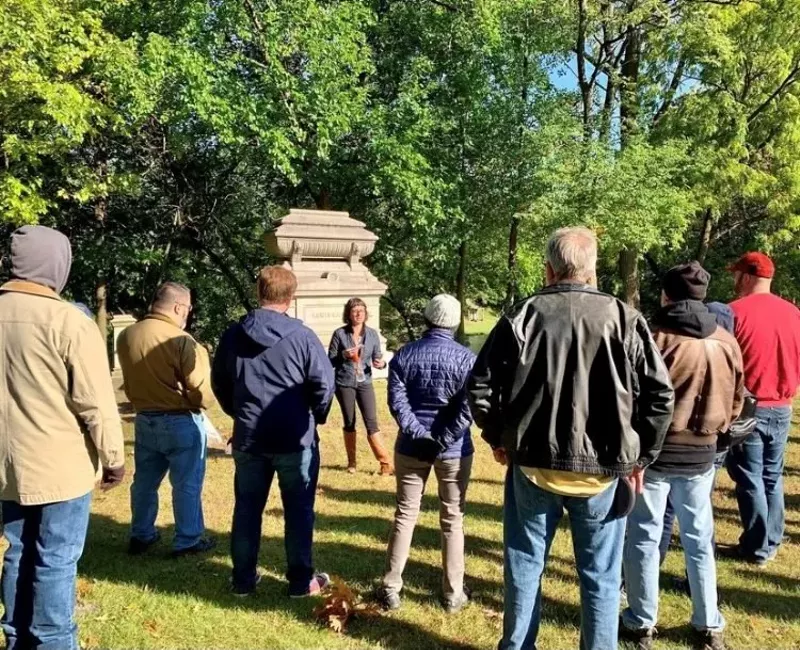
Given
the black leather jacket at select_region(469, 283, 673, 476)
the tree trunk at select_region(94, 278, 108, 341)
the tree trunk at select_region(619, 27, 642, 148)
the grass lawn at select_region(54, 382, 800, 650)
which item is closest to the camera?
the black leather jacket at select_region(469, 283, 673, 476)

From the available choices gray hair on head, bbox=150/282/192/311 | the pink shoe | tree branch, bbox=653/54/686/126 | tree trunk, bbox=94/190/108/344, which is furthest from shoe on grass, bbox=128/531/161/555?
tree branch, bbox=653/54/686/126

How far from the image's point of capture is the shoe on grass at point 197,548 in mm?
4895

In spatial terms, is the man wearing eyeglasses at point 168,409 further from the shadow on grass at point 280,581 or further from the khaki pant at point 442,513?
the khaki pant at point 442,513

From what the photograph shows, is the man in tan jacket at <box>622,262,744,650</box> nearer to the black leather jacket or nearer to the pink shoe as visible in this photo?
the black leather jacket

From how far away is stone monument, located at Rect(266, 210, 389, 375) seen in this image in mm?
10781

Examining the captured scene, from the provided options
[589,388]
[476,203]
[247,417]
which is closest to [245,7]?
[476,203]

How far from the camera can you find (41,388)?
299cm

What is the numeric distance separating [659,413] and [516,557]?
2.88 feet

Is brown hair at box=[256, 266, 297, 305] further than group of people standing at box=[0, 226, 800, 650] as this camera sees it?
Yes

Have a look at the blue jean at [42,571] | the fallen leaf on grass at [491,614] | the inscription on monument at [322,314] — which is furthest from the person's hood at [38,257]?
the inscription on monument at [322,314]

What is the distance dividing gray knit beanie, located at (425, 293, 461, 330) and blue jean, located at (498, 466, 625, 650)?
113cm

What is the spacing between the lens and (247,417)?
398 cm

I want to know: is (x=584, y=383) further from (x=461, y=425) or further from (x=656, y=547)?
(x=656, y=547)

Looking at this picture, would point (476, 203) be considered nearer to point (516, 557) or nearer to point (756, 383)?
point (756, 383)
